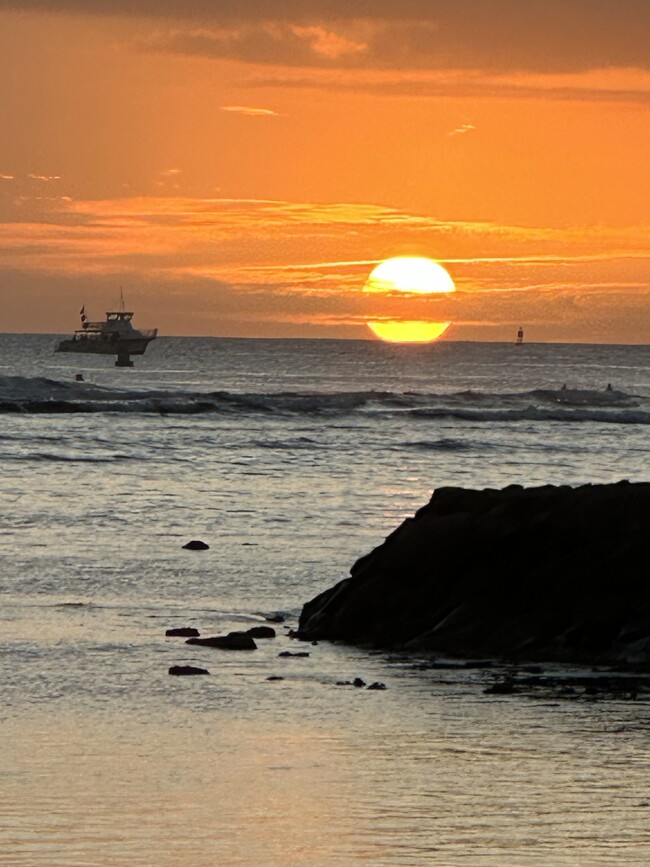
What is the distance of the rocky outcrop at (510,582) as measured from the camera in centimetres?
1574

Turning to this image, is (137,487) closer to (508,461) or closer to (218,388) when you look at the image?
(508,461)

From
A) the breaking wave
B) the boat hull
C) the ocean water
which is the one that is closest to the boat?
the boat hull

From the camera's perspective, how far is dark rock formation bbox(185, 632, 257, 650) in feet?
52.9

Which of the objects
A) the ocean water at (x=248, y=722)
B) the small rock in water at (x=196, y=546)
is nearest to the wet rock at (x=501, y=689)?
the ocean water at (x=248, y=722)

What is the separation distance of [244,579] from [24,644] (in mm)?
5466

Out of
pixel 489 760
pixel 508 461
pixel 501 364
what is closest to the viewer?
pixel 489 760

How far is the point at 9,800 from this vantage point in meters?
10.0

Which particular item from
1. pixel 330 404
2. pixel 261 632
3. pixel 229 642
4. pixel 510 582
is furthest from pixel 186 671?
pixel 330 404

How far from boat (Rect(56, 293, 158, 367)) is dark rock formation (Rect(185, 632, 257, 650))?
5391 inches

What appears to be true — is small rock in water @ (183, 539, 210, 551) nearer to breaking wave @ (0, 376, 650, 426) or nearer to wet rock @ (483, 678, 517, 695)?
wet rock @ (483, 678, 517, 695)

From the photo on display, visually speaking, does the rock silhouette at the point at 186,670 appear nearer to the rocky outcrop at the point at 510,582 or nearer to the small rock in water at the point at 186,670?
the small rock in water at the point at 186,670

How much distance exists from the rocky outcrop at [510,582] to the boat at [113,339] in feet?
447

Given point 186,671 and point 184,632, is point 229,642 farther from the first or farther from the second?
point 186,671

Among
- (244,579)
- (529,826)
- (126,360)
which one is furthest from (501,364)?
(529,826)
